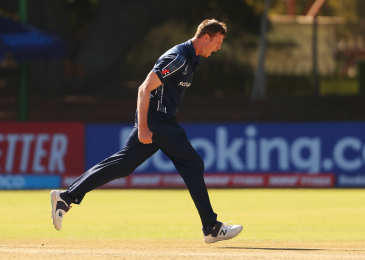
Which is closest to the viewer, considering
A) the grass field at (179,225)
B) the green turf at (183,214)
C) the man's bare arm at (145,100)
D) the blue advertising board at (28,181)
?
the grass field at (179,225)

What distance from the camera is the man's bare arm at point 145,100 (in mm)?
6074

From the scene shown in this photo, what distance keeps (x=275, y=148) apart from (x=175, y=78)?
756 centimetres

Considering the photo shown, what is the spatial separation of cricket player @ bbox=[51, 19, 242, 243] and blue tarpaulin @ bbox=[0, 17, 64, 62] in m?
10.0

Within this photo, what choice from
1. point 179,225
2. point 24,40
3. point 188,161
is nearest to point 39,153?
point 24,40

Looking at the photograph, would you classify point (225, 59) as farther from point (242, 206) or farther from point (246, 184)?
point (242, 206)

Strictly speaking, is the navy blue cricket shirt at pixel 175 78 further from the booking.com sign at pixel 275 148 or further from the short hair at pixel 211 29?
the booking.com sign at pixel 275 148

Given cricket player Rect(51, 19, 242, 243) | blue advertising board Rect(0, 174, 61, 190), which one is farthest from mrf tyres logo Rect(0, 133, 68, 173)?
cricket player Rect(51, 19, 242, 243)

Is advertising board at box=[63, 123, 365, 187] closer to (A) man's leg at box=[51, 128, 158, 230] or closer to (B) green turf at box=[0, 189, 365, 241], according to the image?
(B) green turf at box=[0, 189, 365, 241]

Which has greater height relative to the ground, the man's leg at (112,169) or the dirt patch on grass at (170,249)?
the man's leg at (112,169)

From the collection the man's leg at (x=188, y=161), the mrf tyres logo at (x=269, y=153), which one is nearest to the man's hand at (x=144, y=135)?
the man's leg at (x=188, y=161)

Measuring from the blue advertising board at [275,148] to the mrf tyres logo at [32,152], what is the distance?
1.94 feet

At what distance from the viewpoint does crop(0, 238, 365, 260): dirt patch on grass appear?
5.67 metres

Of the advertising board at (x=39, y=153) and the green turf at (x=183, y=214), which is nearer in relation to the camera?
the green turf at (x=183, y=214)

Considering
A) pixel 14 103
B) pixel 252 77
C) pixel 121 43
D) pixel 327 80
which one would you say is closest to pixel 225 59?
pixel 252 77
